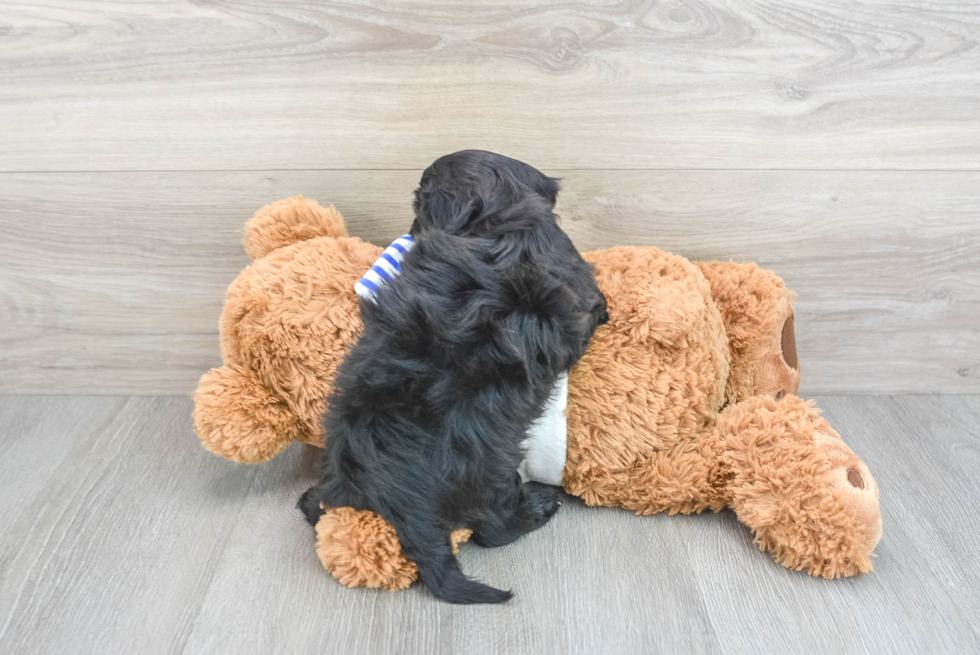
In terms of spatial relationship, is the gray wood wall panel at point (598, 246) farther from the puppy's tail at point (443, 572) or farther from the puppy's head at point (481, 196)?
the puppy's tail at point (443, 572)

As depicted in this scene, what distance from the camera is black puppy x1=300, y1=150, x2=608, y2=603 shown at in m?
0.62

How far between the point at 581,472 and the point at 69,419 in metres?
0.77

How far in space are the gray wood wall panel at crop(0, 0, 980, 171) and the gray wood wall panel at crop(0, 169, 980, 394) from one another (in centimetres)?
3

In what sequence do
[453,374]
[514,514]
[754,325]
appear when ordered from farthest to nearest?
1. [754,325]
2. [514,514]
3. [453,374]

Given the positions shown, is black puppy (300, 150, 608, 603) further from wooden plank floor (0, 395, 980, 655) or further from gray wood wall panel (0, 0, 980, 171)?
gray wood wall panel (0, 0, 980, 171)

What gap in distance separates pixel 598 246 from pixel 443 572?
0.49 meters

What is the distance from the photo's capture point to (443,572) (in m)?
0.64

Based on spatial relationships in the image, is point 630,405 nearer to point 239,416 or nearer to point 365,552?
point 365,552

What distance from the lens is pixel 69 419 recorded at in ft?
3.25

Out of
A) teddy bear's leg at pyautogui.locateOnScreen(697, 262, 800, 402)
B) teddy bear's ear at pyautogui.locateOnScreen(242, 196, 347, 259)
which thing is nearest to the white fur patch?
teddy bear's leg at pyautogui.locateOnScreen(697, 262, 800, 402)

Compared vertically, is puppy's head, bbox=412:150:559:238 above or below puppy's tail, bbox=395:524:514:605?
above

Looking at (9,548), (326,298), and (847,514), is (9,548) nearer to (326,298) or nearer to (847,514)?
(326,298)

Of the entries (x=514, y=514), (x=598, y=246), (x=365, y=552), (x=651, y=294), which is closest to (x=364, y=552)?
(x=365, y=552)

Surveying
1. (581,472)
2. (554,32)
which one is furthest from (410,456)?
(554,32)
